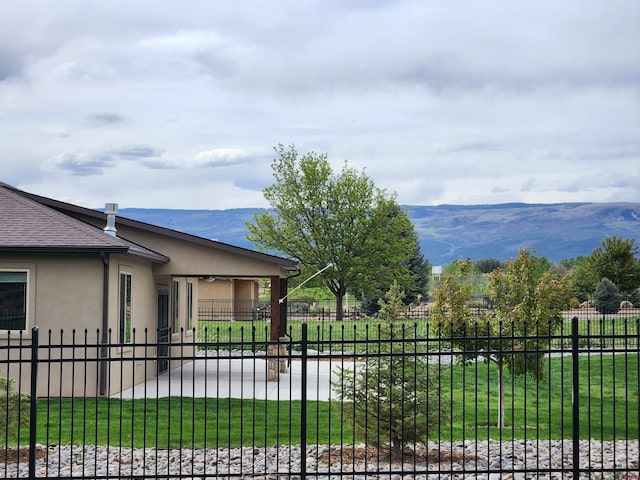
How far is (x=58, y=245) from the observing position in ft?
57.4

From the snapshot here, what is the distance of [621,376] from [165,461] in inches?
663

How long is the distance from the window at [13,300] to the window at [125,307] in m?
1.97

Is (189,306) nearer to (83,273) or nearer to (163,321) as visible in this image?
(163,321)

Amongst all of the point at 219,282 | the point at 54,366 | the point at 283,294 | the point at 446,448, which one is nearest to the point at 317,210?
the point at 219,282

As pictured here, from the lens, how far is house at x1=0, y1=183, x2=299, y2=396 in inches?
700

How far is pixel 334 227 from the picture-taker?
60.5 m

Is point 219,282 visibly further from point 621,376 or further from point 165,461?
point 165,461

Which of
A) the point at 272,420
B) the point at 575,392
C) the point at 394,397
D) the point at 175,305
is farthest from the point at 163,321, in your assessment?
the point at 575,392

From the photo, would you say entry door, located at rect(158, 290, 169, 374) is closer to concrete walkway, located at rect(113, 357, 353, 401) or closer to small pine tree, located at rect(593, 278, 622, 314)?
concrete walkway, located at rect(113, 357, 353, 401)

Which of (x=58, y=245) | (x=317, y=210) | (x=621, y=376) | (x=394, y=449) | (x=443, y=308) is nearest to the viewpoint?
(x=394, y=449)

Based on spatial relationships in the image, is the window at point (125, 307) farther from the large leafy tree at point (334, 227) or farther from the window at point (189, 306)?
the large leafy tree at point (334, 227)

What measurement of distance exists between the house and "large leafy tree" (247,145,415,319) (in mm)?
36998

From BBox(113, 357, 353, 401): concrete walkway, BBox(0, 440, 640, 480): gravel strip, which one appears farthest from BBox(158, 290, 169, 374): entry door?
BBox(0, 440, 640, 480): gravel strip

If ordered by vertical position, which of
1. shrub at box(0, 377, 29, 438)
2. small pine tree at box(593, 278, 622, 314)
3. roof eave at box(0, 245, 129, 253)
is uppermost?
roof eave at box(0, 245, 129, 253)
